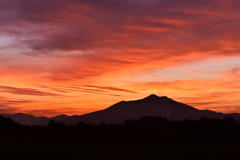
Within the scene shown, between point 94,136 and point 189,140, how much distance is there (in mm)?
45111

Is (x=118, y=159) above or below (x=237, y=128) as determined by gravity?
below

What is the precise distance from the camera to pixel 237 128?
164 metres

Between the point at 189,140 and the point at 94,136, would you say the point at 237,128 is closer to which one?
the point at 189,140

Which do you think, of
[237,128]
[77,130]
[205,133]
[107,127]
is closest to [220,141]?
[205,133]

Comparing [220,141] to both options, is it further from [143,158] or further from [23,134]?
[23,134]


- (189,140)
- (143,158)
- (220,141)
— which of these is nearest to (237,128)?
(220,141)

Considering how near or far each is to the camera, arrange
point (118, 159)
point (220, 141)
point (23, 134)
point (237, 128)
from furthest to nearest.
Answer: point (23, 134) → point (237, 128) → point (220, 141) → point (118, 159)

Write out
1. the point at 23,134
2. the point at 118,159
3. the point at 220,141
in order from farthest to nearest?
1. the point at 23,134
2. the point at 220,141
3. the point at 118,159

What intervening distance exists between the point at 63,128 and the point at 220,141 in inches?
3129

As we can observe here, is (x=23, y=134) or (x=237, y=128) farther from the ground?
(x=237, y=128)

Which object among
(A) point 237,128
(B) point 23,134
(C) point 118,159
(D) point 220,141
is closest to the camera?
(C) point 118,159

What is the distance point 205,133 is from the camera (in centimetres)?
15338

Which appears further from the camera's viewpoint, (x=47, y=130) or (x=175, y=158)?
(x=47, y=130)

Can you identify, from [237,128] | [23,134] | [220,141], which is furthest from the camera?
[23,134]
